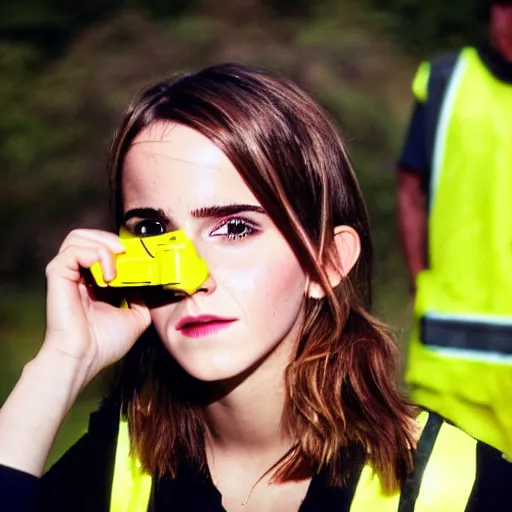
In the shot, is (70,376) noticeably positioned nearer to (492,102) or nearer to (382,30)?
(492,102)

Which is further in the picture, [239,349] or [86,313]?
[86,313]

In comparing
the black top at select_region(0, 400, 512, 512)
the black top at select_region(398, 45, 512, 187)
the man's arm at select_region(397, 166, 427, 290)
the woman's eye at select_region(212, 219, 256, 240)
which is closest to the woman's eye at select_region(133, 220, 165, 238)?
the woman's eye at select_region(212, 219, 256, 240)

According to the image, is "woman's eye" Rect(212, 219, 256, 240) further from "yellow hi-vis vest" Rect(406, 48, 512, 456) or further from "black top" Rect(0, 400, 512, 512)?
"yellow hi-vis vest" Rect(406, 48, 512, 456)

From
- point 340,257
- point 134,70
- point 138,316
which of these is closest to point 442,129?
point 340,257

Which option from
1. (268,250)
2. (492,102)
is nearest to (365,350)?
(268,250)

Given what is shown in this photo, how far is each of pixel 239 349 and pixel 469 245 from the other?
1.19 meters

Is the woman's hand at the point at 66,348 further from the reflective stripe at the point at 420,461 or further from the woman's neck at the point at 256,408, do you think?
the reflective stripe at the point at 420,461

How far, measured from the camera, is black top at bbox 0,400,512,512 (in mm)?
1934

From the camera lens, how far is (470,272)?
120 inches

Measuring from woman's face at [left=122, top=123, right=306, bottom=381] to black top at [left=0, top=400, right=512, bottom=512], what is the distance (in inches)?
10.8

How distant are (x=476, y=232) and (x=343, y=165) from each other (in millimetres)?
875

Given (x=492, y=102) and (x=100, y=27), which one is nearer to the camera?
(x=492, y=102)

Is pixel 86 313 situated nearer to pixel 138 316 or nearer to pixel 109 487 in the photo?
pixel 138 316

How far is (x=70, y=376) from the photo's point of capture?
83.6 inches
